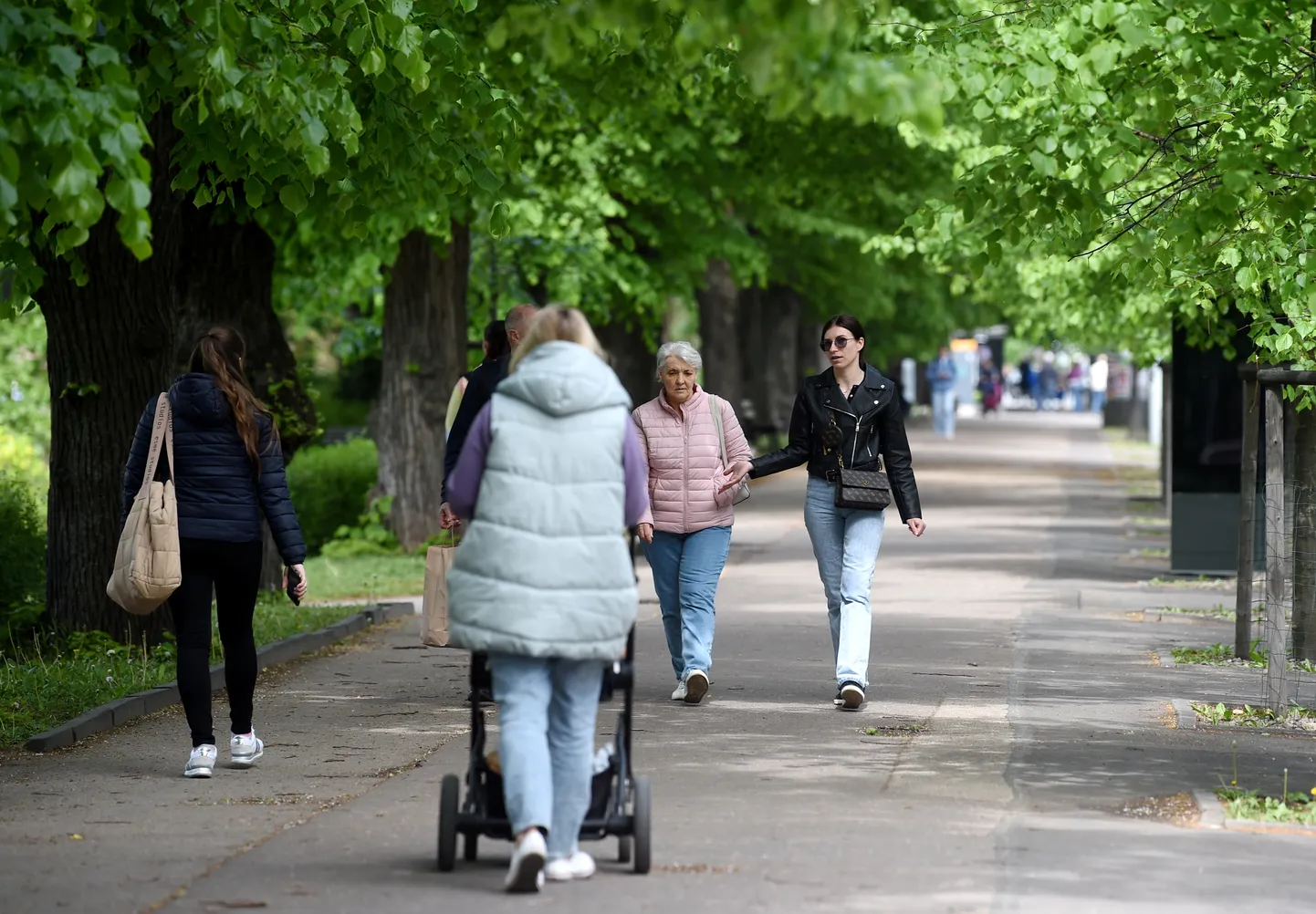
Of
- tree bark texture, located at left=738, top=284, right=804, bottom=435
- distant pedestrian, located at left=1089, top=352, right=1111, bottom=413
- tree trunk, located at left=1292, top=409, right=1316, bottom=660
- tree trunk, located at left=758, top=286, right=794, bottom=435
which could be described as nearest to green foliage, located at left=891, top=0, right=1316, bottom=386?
tree trunk, located at left=1292, top=409, right=1316, bottom=660

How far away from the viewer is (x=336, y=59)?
9289 mm

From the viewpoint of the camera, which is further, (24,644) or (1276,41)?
(24,644)

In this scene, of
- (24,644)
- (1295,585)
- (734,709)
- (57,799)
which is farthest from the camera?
(24,644)

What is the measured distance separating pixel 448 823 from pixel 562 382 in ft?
4.50

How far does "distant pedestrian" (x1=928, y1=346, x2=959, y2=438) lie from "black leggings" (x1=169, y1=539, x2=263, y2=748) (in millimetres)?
42326

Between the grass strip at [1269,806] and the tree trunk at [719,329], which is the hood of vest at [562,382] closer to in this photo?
the grass strip at [1269,806]

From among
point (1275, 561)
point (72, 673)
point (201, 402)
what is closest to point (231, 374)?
point (201, 402)

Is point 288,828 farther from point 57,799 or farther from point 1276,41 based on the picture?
point 1276,41

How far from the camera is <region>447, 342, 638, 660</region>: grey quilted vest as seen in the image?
617cm

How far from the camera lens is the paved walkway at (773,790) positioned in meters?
6.35

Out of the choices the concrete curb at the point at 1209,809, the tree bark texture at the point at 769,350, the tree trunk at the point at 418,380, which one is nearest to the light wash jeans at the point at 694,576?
the concrete curb at the point at 1209,809

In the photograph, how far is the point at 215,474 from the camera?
852 centimetres

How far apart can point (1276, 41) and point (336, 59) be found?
3.90m

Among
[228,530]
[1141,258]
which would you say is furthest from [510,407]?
[1141,258]
